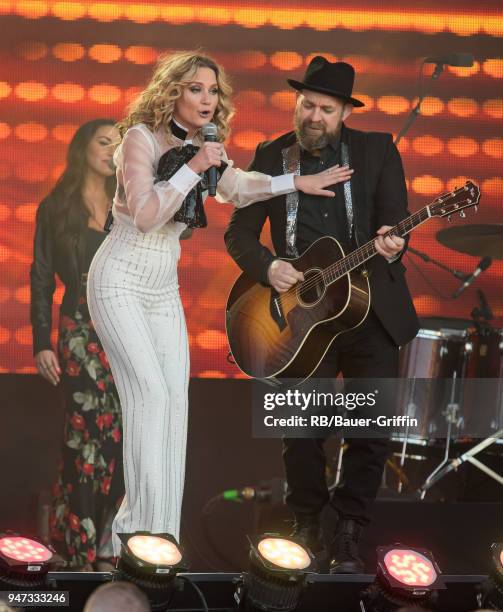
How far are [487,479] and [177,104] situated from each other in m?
2.21

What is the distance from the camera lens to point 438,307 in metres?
4.89

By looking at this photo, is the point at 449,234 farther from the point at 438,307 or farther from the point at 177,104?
the point at 177,104

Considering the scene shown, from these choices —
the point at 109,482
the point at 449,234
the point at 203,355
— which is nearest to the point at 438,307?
the point at 449,234

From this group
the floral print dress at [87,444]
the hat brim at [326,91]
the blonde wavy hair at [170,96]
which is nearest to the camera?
the blonde wavy hair at [170,96]

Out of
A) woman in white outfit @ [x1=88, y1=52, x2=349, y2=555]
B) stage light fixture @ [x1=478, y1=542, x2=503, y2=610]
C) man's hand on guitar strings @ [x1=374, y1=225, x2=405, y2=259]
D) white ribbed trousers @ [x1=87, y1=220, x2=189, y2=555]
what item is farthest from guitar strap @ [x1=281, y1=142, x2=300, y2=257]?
stage light fixture @ [x1=478, y1=542, x2=503, y2=610]

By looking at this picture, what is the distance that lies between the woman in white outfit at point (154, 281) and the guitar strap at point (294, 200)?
46 centimetres

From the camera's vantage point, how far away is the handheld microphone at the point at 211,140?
11.7 feet

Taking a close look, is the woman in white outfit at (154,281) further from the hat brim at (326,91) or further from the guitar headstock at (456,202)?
the guitar headstock at (456,202)

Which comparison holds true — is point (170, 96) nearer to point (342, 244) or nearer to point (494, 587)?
point (342, 244)

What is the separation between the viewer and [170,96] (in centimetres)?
371

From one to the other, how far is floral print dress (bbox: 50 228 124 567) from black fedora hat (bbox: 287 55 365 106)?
4.00ft

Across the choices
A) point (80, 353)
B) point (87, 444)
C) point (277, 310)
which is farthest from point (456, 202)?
point (87, 444)

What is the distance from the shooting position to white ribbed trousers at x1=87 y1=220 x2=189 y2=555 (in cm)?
360

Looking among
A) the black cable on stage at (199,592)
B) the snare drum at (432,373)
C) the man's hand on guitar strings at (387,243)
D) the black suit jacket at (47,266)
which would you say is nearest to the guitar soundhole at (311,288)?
the man's hand on guitar strings at (387,243)
